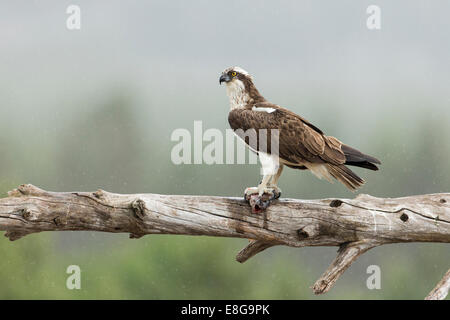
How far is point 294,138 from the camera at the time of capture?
14.8ft

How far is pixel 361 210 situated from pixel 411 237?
1.63 feet

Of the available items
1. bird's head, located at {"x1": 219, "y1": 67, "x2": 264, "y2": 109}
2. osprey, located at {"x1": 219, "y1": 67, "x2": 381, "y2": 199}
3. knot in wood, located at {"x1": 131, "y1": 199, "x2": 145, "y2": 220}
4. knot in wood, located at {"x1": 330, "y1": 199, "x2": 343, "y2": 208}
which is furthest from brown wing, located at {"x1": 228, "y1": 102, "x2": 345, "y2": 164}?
knot in wood, located at {"x1": 131, "y1": 199, "x2": 145, "y2": 220}

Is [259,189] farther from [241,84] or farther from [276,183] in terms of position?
[241,84]

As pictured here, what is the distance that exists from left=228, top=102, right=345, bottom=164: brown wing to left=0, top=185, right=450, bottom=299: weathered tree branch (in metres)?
0.39

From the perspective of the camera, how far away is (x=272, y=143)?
4488mm

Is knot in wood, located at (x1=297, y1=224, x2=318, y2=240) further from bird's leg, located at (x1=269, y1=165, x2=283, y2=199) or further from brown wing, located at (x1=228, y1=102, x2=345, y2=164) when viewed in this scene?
brown wing, located at (x1=228, y1=102, x2=345, y2=164)

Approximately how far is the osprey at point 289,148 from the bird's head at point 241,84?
11 centimetres

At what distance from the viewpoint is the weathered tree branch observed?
4.40 metres

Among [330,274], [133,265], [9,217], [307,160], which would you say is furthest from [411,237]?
[133,265]

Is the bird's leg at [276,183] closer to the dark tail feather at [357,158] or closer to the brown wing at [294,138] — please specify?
the brown wing at [294,138]

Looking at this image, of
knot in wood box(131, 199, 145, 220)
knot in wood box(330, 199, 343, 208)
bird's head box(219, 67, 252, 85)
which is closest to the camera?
knot in wood box(131, 199, 145, 220)

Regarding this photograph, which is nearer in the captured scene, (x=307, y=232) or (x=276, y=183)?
(x=307, y=232)

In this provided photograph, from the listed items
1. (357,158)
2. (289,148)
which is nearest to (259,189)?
(289,148)

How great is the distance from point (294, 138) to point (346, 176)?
21.5 inches
